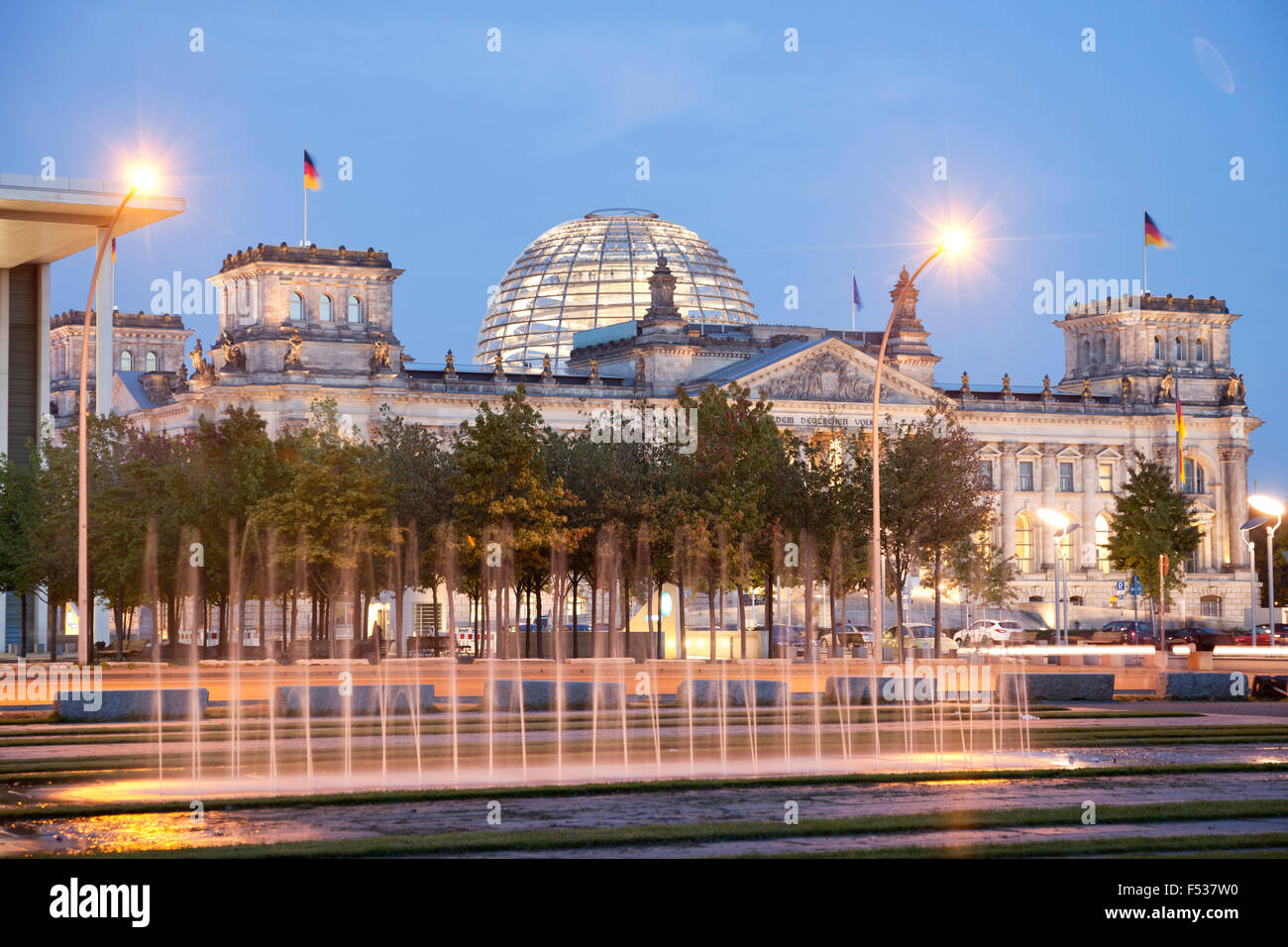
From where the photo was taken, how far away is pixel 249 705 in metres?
35.4

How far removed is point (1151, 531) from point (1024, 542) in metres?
29.4

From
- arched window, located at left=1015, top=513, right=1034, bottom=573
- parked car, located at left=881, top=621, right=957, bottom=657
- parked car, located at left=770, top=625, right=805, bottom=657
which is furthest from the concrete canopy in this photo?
arched window, located at left=1015, top=513, right=1034, bottom=573

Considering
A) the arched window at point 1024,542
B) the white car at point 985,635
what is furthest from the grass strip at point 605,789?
the arched window at point 1024,542

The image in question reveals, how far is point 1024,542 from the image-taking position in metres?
122

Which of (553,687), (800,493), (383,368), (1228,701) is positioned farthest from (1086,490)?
(553,687)

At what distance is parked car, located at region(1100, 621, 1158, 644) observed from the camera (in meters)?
90.6

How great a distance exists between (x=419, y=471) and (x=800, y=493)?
47.2 ft

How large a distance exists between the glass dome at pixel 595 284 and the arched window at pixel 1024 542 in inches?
986

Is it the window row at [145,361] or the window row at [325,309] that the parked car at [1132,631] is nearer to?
the window row at [325,309]

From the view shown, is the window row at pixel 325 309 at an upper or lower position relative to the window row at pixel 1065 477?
A: upper

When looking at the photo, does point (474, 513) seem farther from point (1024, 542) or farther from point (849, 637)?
point (1024, 542)

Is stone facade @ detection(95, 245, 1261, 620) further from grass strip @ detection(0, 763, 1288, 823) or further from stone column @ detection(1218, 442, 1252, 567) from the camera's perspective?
grass strip @ detection(0, 763, 1288, 823)

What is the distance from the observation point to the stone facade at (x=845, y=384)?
→ 98.8 meters

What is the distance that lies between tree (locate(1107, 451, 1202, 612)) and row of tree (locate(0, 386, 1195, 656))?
22548 mm
